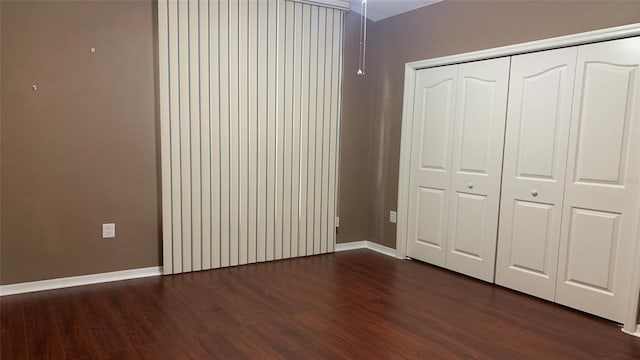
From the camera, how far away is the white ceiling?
4105 millimetres

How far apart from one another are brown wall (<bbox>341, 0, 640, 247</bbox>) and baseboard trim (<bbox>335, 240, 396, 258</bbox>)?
70mm

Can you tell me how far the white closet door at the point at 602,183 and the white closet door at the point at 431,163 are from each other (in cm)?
111

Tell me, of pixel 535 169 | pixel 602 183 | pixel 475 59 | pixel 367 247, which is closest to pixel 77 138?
pixel 367 247

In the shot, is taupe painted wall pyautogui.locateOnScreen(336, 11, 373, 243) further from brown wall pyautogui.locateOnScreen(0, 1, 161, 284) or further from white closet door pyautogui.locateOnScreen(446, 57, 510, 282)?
brown wall pyautogui.locateOnScreen(0, 1, 161, 284)

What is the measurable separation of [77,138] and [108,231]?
77 centimetres

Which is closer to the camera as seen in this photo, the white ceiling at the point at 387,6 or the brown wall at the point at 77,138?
the brown wall at the point at 77,138

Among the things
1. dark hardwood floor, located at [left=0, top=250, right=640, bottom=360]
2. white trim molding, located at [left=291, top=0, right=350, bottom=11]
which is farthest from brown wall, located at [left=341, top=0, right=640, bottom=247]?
dark hardwood floor, located at [left=0, top=250, right=640, bottom=360]

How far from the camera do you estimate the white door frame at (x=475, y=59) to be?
2.75 meters

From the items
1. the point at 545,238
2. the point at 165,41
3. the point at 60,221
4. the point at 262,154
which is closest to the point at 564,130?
the point at 545,238

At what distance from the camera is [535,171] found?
3.32m

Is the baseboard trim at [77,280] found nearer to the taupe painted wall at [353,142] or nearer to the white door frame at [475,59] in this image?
the taupe painted wall at [353,142]

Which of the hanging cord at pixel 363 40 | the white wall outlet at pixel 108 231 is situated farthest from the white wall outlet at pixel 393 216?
the white wall outlet at pixel 108 231

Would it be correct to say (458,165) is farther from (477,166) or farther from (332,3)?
(332,3)

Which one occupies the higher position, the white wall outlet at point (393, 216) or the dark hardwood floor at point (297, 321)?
the white wall outlet at point (393, 216)
